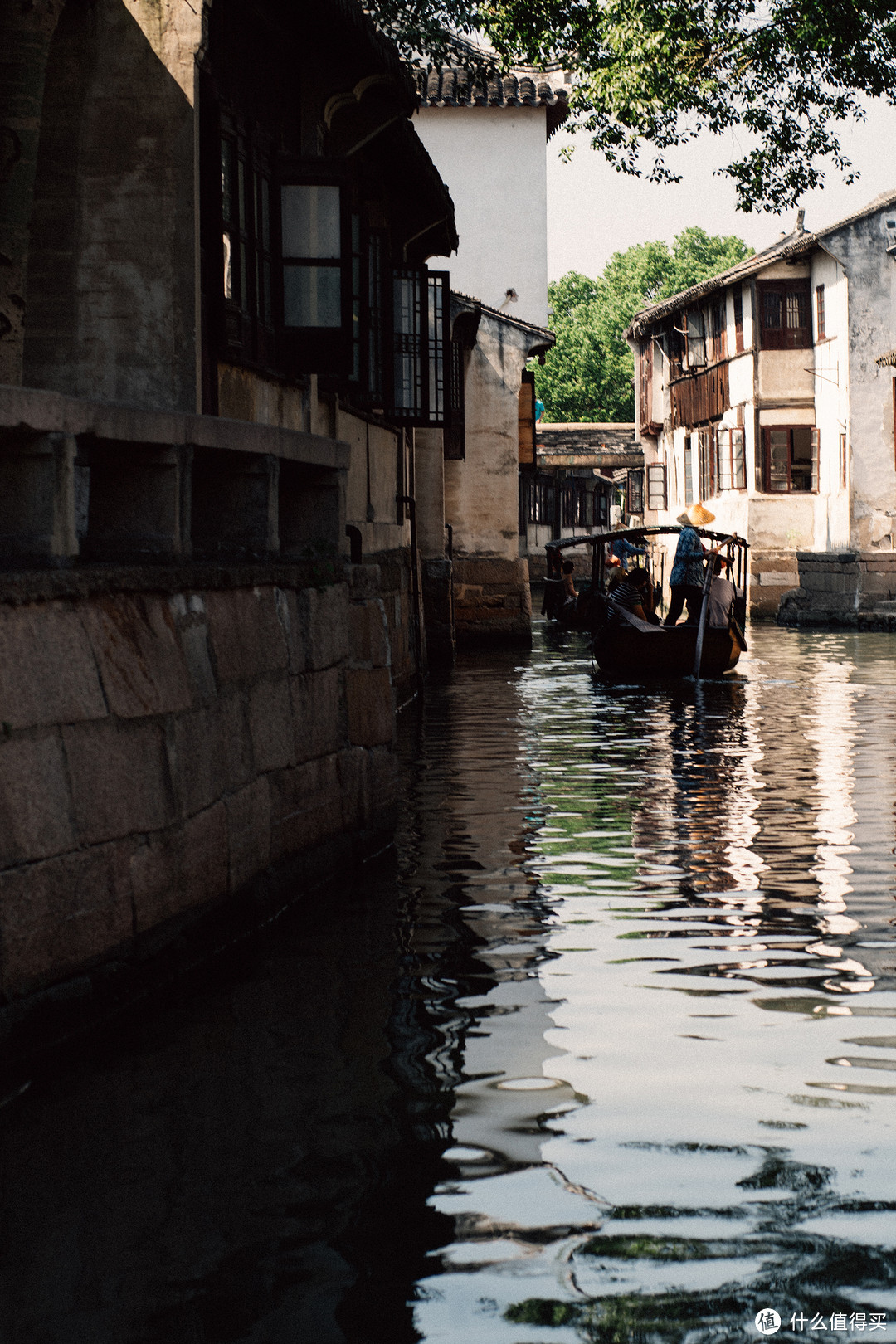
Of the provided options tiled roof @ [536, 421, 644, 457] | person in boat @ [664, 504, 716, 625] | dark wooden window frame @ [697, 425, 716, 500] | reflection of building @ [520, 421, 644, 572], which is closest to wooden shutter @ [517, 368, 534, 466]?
person in boat @ [664, 504, 716, 625]

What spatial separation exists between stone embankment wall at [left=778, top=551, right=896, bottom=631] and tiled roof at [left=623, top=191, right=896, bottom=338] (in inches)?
255

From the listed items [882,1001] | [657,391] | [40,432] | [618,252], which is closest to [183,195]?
[40,432]

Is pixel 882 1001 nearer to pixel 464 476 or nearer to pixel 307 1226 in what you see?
pixel 307 1226

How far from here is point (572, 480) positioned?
55688 millimetres

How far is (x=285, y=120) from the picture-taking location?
467 inches

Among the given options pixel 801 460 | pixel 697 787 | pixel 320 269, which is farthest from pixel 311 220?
pixel 801 460

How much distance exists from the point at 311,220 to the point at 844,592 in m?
22.9

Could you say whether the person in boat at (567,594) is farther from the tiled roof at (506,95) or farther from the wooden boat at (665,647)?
the wooden boat at (665,647)

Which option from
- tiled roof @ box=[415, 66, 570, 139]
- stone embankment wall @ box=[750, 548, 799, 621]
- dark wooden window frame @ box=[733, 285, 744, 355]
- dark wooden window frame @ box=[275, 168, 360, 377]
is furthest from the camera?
dark wooden window frame @ box=[733, 285, 744, 355]

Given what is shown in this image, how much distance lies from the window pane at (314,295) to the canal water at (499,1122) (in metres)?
4.16

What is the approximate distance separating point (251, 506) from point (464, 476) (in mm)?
17632

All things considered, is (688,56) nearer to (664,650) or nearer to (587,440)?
(664,650)

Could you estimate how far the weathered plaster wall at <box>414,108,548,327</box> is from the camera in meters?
28.8

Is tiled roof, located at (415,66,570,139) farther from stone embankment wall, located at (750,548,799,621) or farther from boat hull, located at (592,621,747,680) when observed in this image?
boat hull, located at (592,621,747,680)
